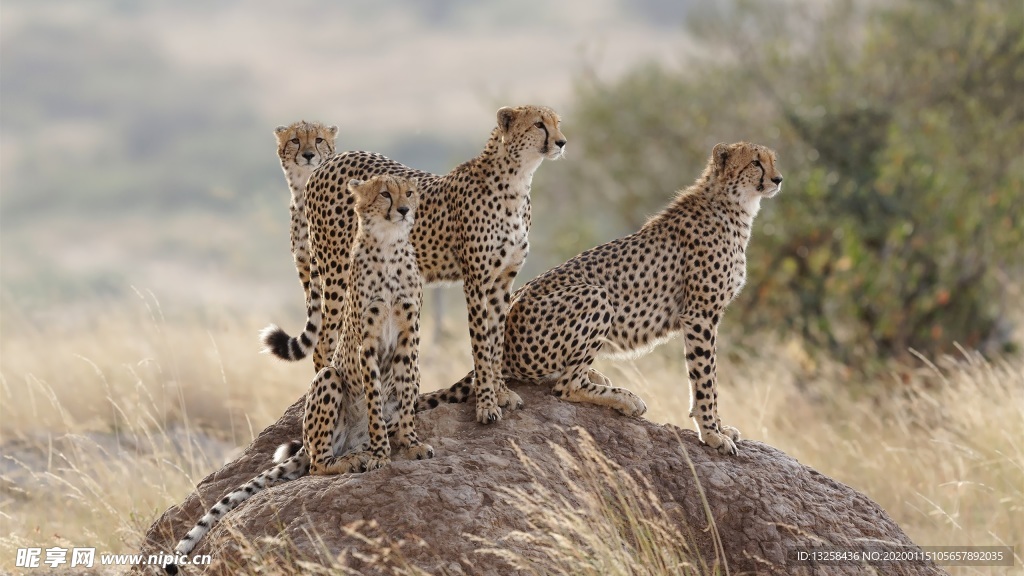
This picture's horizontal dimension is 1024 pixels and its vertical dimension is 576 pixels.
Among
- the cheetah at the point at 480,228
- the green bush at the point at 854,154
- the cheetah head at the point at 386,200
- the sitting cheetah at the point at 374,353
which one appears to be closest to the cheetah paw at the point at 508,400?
the cheetah at the point at 480,228

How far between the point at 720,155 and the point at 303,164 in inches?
66.1

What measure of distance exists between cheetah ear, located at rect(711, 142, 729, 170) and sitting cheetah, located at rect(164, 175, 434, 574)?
132 centimetres

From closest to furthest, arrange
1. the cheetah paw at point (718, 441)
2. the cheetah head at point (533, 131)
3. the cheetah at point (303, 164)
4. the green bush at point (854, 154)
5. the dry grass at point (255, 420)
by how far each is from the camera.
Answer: the cheetah head at point (533, 131) < the cheetah paw at point (718, 441) < the cheetah at point (303, 164) < the dry grass at point (255, 420) < the green bush at point (854, 154)

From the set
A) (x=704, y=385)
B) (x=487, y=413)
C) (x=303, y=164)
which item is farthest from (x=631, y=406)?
(x=303, y=164)

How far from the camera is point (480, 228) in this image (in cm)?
425

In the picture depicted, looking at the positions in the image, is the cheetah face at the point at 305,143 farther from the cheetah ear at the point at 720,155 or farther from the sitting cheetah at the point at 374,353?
the cheetah ear at the point at 720,155

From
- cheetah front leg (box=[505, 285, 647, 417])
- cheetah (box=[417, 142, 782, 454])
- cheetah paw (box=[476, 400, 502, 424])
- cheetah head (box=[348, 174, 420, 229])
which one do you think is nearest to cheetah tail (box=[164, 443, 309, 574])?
cheetah (box=[417, 142, 782, 454])

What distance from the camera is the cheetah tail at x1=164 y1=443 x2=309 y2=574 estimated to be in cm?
409

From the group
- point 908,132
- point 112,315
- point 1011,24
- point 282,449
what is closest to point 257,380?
point 112,315

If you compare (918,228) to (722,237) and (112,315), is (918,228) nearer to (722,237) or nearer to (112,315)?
(722,237)

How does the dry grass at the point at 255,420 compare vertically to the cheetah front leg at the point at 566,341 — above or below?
below

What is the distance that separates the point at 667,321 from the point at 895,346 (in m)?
5.93

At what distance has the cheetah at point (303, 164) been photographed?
4777mm

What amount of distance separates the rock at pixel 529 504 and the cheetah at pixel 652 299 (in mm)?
111
